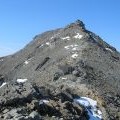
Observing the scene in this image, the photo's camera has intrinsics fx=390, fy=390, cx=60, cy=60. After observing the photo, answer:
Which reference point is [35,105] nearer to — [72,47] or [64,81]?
[64,81]

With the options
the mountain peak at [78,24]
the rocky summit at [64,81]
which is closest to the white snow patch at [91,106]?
the rocky summit at [64,81]

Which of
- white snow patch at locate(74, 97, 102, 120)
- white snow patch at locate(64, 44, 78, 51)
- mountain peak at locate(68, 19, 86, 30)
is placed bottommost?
white snow patch at locate(74, 97, 102, 120)

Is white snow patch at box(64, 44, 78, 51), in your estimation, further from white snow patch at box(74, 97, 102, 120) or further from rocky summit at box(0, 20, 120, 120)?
white snow patch at box(74, 97, 102, 120)

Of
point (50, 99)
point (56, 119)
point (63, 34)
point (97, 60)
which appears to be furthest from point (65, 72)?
point (63, 34)

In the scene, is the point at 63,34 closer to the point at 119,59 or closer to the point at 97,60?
the point at 119,59

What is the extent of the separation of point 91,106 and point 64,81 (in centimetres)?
1508

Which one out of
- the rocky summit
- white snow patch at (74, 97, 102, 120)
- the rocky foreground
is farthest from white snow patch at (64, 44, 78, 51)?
the rocky foreground

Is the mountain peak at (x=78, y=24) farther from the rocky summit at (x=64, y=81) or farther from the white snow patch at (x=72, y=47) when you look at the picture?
the white snow patch at (x=72, y=47)

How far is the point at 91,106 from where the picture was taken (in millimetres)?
45562

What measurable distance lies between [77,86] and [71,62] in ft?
57.4

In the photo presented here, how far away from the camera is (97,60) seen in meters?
77.6

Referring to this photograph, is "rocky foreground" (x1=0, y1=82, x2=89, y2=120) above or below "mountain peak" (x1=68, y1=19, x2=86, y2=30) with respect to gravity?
below

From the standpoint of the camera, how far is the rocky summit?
38500mm

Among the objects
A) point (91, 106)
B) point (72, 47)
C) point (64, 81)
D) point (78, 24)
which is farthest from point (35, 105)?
point (78, 24)
